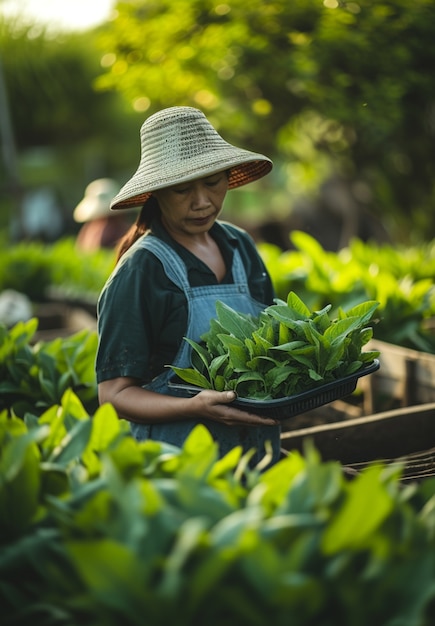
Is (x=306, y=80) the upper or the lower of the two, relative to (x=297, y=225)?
upper

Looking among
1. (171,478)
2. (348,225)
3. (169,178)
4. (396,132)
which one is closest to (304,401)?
(171,478)

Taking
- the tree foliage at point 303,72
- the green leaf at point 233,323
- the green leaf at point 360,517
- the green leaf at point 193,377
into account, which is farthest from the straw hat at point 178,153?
the tree foliage at point 303,72

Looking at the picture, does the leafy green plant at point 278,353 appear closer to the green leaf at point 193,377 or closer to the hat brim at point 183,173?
the green leaf at point 193,377

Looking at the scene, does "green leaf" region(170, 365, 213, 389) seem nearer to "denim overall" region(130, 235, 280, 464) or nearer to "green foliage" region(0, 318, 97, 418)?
"denim overall" region(130, 235, 280, 464)

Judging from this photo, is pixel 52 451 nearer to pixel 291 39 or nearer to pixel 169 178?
pixel 169 178

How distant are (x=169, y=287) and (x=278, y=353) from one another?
0.48 metres

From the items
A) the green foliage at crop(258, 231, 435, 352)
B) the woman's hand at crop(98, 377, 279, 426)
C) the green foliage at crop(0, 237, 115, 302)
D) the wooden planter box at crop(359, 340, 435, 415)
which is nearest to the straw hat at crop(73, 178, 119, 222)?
the green foliage at crop(0, 237, 115, 302)

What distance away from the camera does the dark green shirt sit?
247 cm

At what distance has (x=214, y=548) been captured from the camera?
1366 millimetres

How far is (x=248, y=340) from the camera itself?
231 centimetres

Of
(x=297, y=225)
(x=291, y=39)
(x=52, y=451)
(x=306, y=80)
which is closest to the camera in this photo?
(x=52, y=451)

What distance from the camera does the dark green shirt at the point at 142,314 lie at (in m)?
2.47

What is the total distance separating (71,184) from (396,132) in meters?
26.1

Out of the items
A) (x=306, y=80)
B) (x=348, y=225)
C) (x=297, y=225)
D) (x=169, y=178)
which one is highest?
(x=169, y=178)
